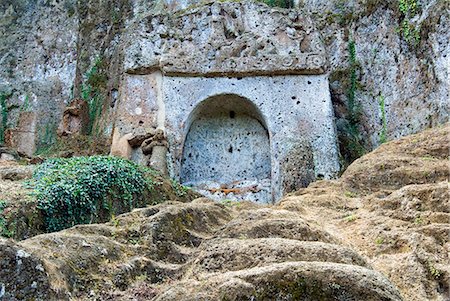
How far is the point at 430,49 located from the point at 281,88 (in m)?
3.79

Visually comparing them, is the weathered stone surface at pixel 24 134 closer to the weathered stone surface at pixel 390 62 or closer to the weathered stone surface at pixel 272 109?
the weathered stone surface at pixel 272 109

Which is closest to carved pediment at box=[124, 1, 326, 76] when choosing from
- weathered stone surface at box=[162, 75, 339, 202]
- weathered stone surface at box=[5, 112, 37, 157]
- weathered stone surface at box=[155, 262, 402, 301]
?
weathered stone surface at box=[162, 75, 339, 202]

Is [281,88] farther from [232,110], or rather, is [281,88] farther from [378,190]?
[378,190]

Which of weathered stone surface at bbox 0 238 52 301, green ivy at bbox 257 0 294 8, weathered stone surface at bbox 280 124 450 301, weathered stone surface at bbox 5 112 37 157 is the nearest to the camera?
weathered stone surface at bbox 0 238 52 301

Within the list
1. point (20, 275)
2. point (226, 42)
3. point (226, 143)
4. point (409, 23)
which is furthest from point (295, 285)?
point (409, 23)

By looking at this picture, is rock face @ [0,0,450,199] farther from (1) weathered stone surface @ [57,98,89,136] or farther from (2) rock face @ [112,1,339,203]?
(1) weathered stone surface @ [57,98,89,136]

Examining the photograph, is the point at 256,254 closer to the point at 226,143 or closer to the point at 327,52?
the point at 226,143

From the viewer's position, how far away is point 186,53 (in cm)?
1742

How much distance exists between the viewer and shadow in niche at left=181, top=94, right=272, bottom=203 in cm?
1709

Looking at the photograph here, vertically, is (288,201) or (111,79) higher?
(111,79)

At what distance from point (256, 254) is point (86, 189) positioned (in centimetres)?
558

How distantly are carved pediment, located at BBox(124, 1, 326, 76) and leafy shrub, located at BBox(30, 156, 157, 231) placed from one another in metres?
6.22

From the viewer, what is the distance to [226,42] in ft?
57.4

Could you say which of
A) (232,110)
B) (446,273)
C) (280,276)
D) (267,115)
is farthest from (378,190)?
(232,110)
